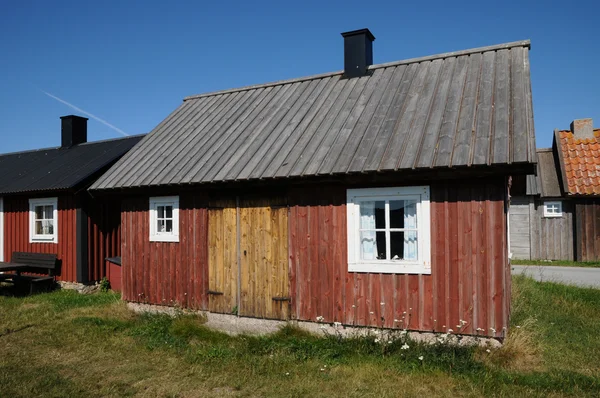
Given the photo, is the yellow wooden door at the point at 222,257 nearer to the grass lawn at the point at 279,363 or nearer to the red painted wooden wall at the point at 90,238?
the grass lawn at the point at 279,363

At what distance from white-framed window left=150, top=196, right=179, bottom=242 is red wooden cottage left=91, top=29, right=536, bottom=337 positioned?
33mm

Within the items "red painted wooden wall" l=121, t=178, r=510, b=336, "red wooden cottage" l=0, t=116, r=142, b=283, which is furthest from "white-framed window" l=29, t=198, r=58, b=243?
"red painted wooden wall" l=121, t=178, r=510, b=336

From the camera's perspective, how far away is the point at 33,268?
1516 centimetres

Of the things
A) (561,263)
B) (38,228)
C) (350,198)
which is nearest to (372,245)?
(350,198)

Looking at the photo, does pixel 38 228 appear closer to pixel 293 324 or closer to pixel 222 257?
pixel 222 257

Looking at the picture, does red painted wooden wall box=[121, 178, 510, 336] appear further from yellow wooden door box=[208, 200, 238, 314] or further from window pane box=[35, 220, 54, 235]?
window pane box=[35, 220, 54, 235]

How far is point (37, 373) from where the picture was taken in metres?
6.93

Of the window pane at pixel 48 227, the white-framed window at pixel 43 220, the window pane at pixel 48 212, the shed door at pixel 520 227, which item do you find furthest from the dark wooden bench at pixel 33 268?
the shed door at pixel 520 227

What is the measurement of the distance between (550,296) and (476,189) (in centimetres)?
562

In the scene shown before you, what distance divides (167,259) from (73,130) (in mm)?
11360

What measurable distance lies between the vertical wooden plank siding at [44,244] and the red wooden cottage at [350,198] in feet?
13.7

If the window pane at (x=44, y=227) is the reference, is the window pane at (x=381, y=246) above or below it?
below

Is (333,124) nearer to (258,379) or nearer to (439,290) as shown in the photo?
(439,290)

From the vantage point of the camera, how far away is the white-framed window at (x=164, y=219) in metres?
10.4
